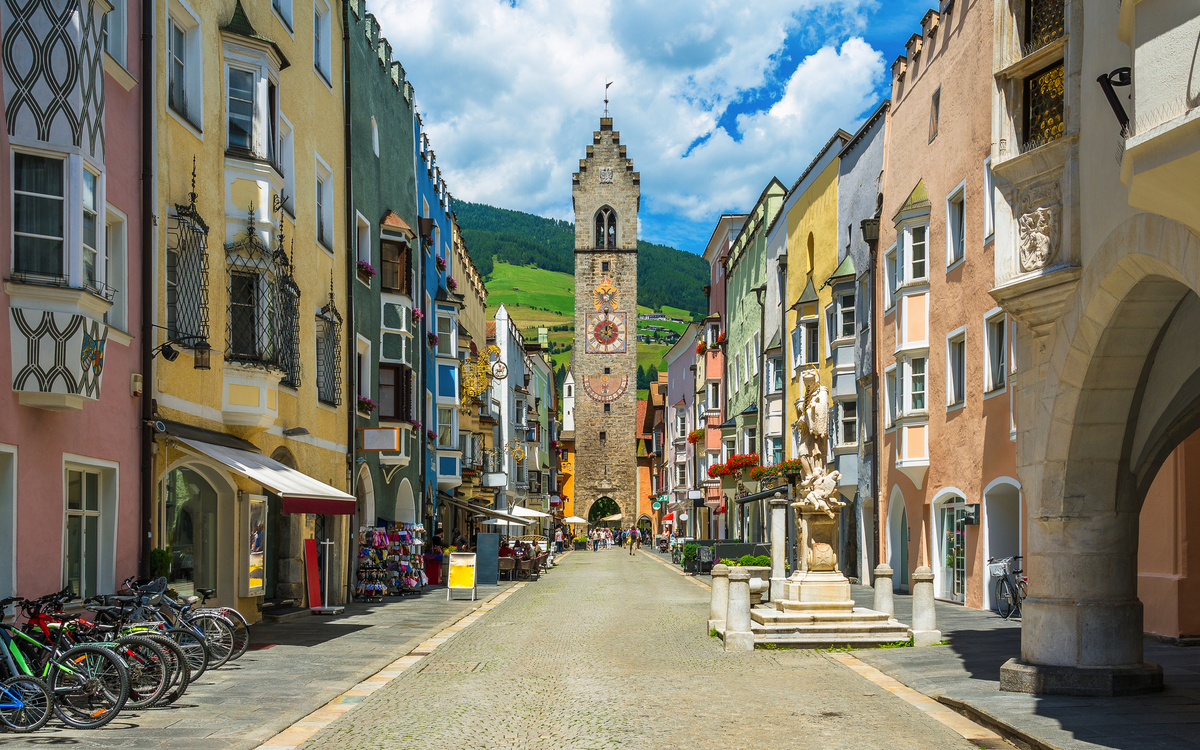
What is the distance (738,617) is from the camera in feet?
53.0

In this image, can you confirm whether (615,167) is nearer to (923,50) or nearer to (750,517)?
(750,517)

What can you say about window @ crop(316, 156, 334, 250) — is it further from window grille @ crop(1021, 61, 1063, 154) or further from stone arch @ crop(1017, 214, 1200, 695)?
stone arch @ crop(1017, 214, 1200, 695)

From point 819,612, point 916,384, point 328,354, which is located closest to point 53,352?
point 819,612

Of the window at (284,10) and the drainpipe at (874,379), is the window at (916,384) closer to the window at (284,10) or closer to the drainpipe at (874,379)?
the drainpipe at (874,379)

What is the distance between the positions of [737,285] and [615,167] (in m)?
34.3

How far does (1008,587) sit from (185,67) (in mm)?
15841

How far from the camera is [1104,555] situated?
11188mm

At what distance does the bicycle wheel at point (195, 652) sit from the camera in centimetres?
1221

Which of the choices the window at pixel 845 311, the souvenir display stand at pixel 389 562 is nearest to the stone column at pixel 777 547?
the souvenir display stand at pixel 389 562

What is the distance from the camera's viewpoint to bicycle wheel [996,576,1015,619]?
20.1 m

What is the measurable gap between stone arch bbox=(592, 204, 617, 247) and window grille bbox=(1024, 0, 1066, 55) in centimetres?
7598

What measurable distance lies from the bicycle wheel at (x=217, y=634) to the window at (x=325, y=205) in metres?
11.1

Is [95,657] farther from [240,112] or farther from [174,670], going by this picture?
[240,112]

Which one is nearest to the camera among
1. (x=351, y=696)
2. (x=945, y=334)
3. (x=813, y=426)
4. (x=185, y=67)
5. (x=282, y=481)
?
(x=351, y=696)
